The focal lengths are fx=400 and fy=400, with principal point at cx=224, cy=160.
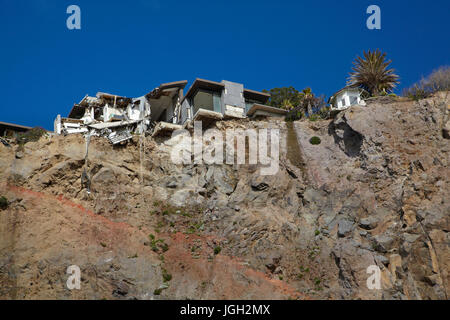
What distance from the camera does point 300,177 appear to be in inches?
1374

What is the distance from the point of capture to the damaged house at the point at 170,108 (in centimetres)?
3934

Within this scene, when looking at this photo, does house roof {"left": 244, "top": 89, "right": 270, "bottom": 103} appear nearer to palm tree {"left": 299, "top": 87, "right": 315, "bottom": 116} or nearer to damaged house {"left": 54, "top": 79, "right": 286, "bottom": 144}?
damaged house {"left": 54, "top": 79, "right": 286, "bottom": 144}

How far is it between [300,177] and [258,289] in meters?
11.9

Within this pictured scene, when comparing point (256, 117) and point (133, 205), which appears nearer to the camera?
point (133, 205)

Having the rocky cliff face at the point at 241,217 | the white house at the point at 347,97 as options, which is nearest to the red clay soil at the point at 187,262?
the rocky cliff face at the point at 241,217

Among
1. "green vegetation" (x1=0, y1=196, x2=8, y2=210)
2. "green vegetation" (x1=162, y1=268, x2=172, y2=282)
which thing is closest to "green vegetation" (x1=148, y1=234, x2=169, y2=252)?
"green vegetation" (x1=162, y1=268, x2=172, y2=282)

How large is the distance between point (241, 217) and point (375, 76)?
23652 millimetres

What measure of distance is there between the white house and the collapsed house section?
54.5ft

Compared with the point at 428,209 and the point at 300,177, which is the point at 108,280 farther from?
the point at 428,209

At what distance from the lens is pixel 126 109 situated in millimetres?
43688

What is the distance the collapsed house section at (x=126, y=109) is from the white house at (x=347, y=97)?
16.6 m

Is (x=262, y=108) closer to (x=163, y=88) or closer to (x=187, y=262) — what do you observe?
(x=163, y=88)

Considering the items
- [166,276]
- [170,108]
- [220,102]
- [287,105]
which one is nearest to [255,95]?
[287,105]
